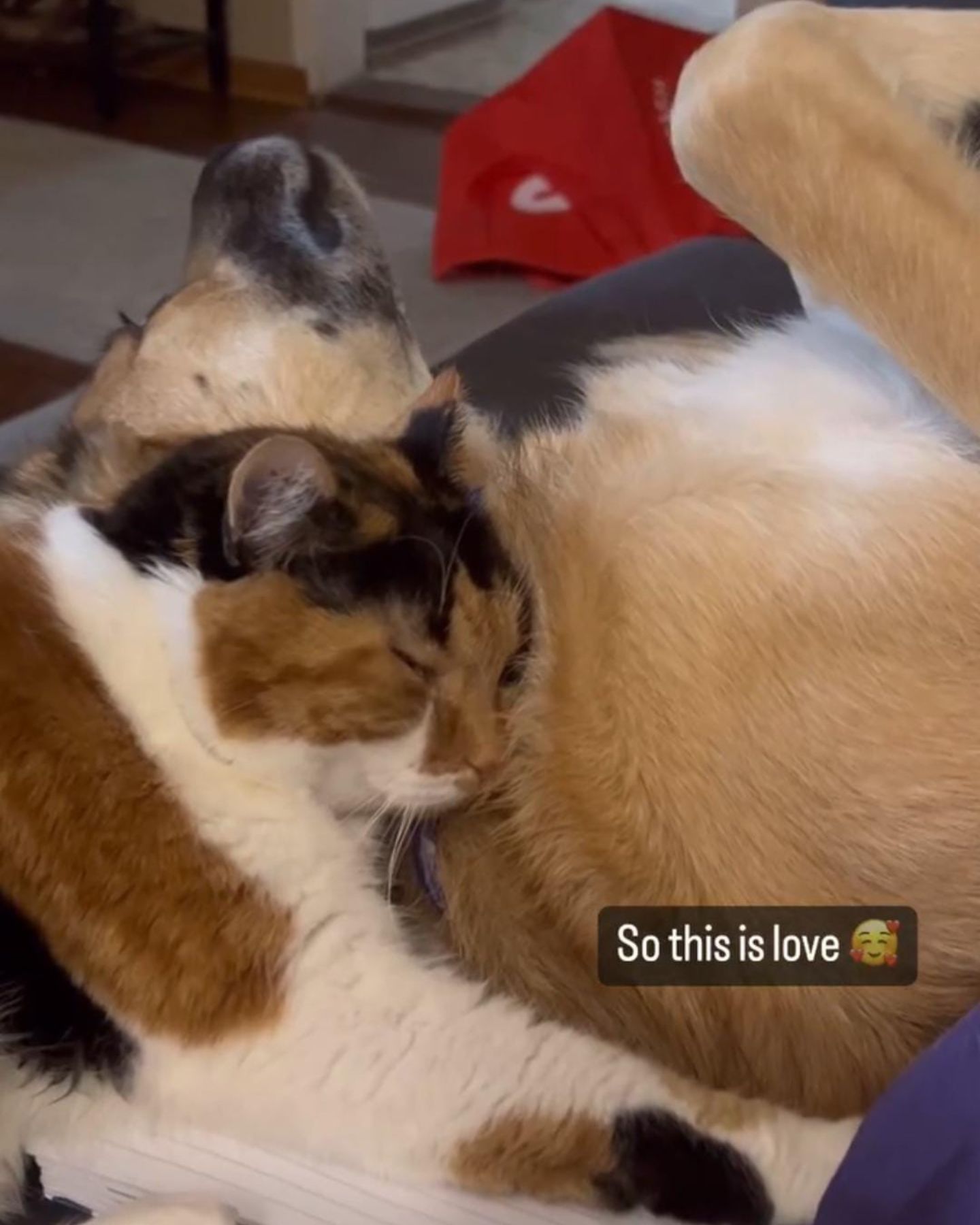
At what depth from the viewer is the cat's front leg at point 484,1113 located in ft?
2.92

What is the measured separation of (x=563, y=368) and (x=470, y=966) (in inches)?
25.9

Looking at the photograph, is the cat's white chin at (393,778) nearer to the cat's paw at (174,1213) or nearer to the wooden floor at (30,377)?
the cat's paw at (174,1213)

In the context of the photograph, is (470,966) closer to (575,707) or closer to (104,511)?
(575,707)

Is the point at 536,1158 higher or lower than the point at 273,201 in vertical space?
lower

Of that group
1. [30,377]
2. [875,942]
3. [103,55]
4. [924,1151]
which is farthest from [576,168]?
[924,1151]

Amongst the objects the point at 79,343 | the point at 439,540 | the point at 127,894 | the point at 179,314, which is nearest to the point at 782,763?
the point at 439,540

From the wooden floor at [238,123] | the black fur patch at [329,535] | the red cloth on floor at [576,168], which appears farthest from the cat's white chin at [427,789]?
the wooden floor at [238,123]

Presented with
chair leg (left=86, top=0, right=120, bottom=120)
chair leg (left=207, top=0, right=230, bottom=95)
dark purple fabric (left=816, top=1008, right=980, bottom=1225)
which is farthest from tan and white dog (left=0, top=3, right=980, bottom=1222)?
chair leg (left=207, top=0, right=230, bottom=95)

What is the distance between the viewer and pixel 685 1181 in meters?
0.90

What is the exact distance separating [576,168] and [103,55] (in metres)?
1.77

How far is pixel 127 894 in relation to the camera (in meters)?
0.91

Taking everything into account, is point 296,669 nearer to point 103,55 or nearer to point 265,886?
point 265,886

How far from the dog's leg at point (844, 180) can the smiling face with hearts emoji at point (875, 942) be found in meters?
0.33

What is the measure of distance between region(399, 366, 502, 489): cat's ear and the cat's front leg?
377 millimetres
